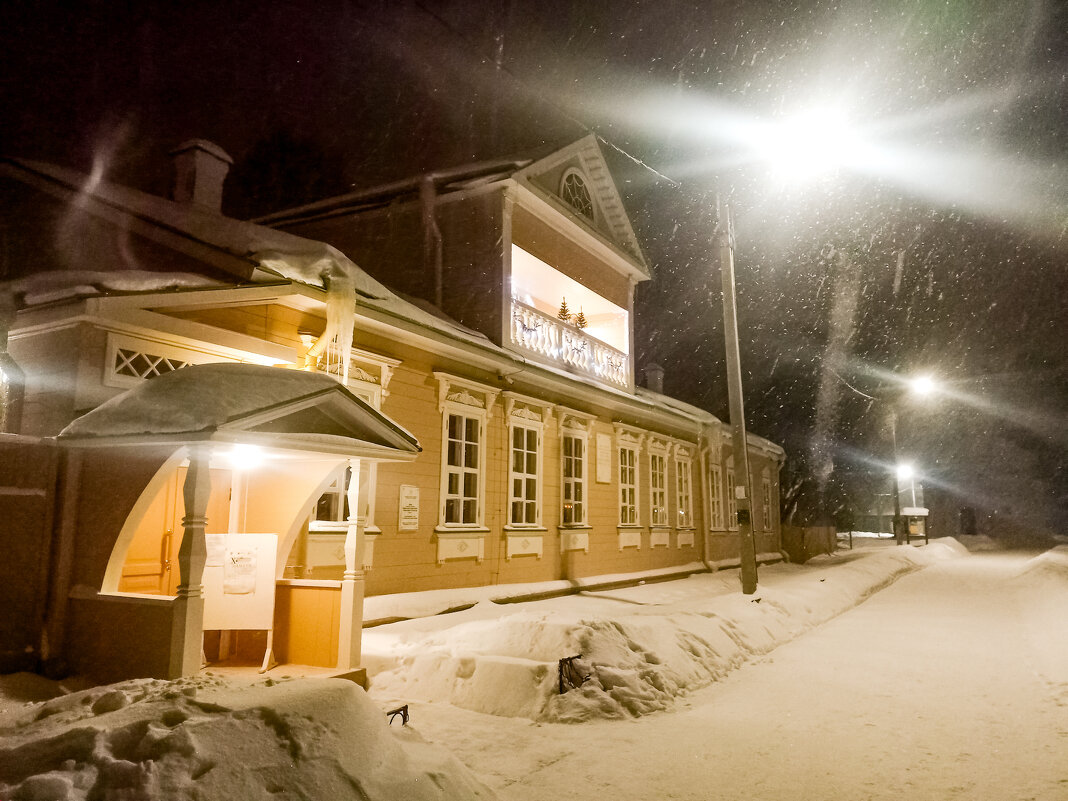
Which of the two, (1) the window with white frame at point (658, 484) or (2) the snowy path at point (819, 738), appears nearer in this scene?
(2) the snowy path at point (819, 738)

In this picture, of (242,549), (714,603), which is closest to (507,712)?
(242,549)

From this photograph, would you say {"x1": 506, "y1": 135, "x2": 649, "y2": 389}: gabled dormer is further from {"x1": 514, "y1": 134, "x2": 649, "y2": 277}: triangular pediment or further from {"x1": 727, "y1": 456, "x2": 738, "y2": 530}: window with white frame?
{"x1": 727, "y1": 456, "x2": 738, "y2": 530}: window with white frame

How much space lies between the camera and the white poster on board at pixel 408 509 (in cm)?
1030

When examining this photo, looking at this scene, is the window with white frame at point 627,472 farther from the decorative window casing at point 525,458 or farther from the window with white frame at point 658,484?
the decorative window casing at point 525,458

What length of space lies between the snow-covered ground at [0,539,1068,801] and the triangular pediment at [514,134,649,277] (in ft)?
28.2

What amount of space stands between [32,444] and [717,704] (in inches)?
249

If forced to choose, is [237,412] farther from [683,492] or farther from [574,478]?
[683,492]

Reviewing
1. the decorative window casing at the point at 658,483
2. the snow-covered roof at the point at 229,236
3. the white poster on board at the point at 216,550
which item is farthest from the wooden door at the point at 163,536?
the decorative window casing at the point at 658,483

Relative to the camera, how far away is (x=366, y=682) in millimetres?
6848

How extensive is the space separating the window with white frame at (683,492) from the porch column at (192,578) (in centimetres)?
1578

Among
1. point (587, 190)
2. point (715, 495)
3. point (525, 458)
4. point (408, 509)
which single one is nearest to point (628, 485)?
point (525, 458)

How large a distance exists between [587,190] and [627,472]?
6.71 meters

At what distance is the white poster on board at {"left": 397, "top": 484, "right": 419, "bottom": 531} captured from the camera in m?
10.3

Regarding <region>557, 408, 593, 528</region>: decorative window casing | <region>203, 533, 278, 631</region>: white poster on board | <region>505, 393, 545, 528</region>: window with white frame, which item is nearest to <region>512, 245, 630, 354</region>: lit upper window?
<region>557, 408, 593, 528</region>: decorative window casing
